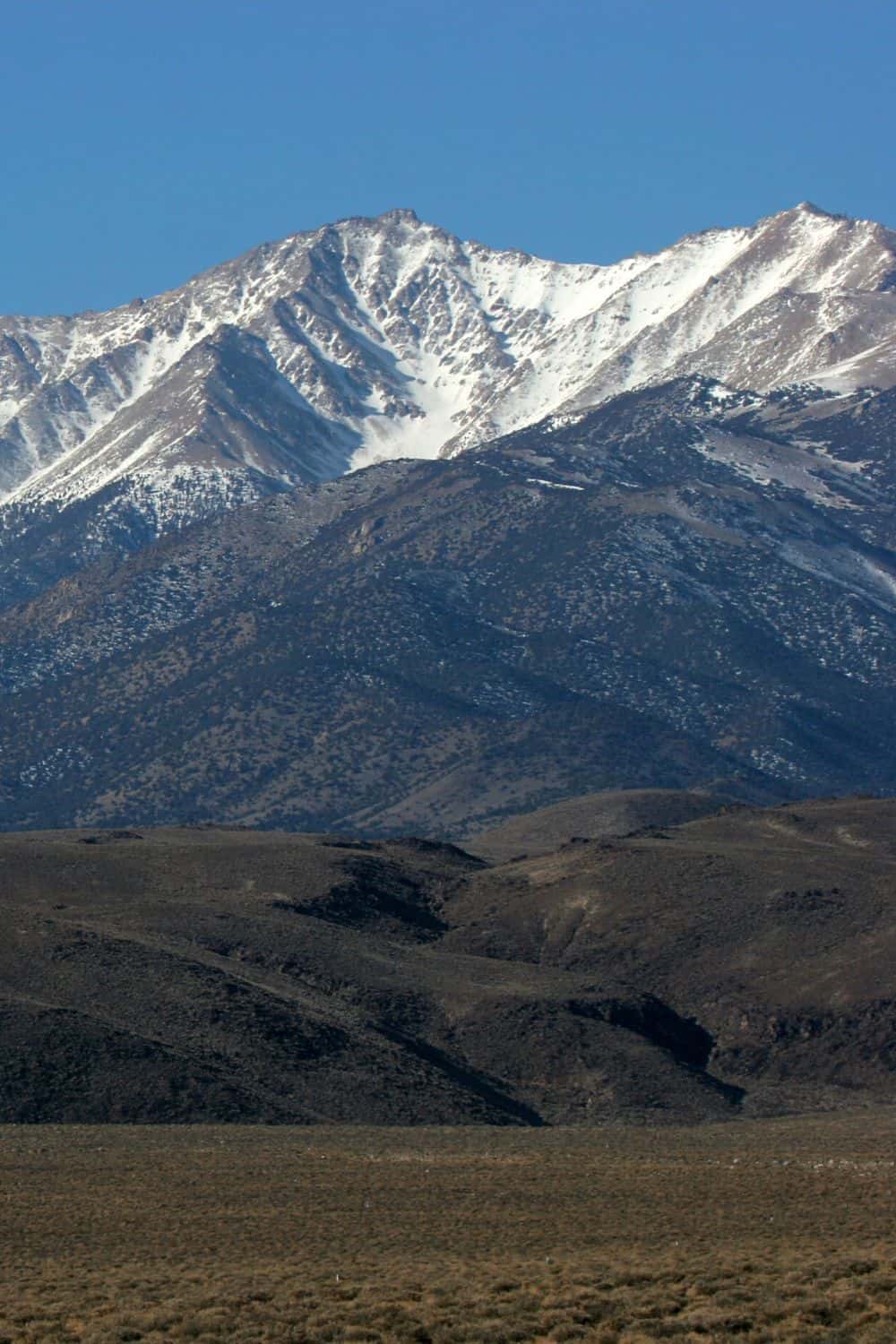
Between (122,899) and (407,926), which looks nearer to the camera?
(122,899)

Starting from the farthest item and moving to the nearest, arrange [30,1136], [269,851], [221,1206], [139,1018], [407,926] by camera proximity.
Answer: [269,851], [407,926], [139,1018], [30,1136], [221,1206]

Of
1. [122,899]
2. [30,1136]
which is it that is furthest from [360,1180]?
[122,899]

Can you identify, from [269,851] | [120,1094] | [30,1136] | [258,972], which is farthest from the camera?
[269,851]

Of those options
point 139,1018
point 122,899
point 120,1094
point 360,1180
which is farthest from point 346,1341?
point 122,899

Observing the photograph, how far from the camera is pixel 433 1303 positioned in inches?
1597

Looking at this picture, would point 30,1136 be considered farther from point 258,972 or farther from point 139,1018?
point 258,972

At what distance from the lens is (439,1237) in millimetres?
51219

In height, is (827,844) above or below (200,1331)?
above

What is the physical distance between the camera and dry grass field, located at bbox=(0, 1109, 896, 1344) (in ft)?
129

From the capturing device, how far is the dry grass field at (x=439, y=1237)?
129 feet

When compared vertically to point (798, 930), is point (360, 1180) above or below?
→ below

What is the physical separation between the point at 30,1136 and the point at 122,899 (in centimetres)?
5455

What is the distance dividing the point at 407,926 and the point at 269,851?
15.8 m

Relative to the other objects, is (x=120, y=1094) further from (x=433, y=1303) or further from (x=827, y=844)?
(x=827, y=844)
